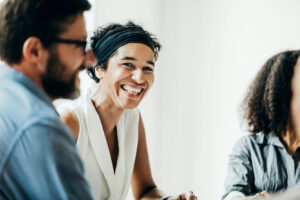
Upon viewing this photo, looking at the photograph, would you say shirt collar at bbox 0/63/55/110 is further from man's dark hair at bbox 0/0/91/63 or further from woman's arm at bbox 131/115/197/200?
woman's arm at bbox 131/115/197/200

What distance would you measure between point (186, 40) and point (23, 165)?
2223 millimetres

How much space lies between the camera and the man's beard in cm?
86

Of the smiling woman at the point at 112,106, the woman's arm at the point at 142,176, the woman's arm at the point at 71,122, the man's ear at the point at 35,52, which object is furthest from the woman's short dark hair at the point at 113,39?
the man's ear at the point at 35,52

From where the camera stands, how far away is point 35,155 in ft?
2.22

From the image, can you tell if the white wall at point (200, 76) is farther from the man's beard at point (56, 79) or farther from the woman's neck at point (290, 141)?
the man's beard at point (56, 79)

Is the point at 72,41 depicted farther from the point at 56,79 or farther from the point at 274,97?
the point at 274,97

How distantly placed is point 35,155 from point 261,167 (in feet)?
3.89

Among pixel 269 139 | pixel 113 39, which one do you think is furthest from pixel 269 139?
pixel 113 39

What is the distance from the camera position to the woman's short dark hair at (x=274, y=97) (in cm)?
174

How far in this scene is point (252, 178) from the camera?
1.65 metres

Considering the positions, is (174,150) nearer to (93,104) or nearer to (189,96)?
(189,96)

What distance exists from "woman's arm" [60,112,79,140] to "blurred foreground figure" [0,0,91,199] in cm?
43

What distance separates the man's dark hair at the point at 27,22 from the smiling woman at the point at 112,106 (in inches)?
21.8

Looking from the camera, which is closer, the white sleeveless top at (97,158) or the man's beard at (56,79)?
the man's beard at (56,79)
